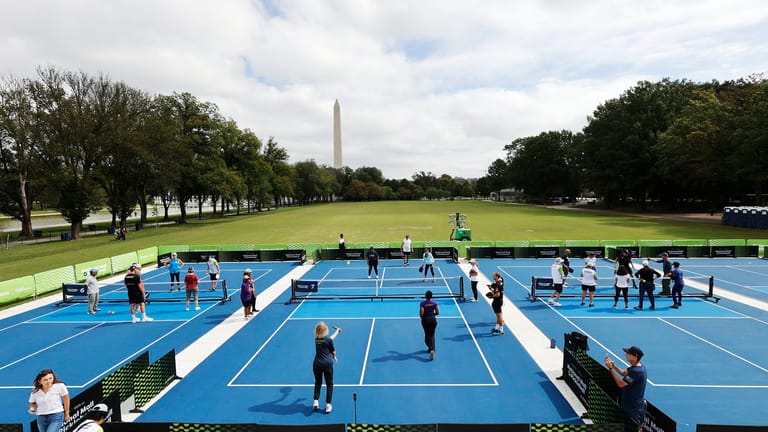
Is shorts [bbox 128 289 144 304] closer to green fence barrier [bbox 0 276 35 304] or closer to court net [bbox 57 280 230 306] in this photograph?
court net [bbox 57 280 230 306]

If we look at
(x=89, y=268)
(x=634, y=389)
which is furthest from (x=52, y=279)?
(x=634, y=389)

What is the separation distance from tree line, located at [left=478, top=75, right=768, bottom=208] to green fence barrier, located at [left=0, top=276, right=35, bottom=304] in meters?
66.6

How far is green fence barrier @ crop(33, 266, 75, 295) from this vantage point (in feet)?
65.2

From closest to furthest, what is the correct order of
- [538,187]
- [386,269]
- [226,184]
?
1. [386,269]
2. [226,184]
3. [538,187]

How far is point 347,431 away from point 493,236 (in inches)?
1433

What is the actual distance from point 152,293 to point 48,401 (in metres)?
14.5

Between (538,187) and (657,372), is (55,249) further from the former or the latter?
(538,187)

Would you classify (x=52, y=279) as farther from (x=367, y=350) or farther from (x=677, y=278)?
(x=677, y=278)

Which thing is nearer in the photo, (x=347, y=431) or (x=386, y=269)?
(x=347, y=431)

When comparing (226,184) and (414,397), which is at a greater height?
(226,184)

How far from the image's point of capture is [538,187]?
384 ft

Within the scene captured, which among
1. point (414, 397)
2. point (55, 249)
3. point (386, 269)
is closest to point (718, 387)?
point (414, 397)

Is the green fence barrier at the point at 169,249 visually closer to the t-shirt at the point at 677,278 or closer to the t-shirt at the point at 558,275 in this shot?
the t-shirt at the point at 558,275

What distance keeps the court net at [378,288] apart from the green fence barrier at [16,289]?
13.0m
